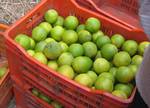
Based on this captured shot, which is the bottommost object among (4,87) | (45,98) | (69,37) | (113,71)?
(4,87)

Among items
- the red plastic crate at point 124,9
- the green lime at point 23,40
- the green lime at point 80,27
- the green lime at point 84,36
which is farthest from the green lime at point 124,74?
the red plastic crate at point 124,9

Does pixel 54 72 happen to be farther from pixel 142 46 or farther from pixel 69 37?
pixel 142 46

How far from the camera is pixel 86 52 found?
191 centimetres

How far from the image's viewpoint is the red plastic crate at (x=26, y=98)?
1934mm

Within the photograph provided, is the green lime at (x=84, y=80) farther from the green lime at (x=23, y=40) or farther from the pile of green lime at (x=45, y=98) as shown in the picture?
the green lime at (x=23, y=40)

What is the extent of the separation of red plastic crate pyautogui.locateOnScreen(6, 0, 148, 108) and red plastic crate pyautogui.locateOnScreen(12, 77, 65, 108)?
55 millimetres

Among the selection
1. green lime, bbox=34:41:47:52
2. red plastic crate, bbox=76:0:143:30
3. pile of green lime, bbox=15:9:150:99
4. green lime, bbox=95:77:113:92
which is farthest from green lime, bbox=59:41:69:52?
red plastic crate, bbox=76:0:143:30

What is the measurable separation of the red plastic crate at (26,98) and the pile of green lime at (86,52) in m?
0.23

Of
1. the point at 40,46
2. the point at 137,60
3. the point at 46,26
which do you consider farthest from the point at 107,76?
the point at 46,26

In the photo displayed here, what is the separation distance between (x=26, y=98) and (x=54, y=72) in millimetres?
490

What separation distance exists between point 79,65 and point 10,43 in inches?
16.0

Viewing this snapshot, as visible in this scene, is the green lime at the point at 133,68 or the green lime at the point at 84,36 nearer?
the green lime at the point at 133,68

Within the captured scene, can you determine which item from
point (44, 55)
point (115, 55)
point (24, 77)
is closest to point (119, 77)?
point (115, 55)

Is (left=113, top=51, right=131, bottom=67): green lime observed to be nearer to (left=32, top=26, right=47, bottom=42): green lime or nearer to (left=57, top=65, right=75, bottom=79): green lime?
(left=57, top=65, right=75, bottom=79): green lime
